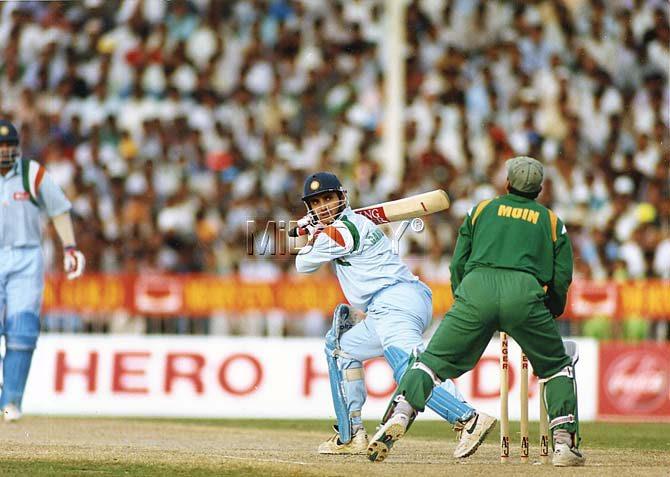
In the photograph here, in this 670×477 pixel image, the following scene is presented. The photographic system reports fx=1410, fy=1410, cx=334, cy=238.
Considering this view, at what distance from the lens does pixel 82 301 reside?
50.3ft

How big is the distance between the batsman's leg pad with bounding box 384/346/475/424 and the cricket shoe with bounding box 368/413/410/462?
0.33 meters

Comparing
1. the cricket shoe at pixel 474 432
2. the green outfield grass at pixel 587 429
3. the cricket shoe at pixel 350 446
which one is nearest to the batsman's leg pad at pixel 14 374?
the green outfield grass at pixel 587 429

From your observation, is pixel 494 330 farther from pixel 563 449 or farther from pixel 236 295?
pixel 236 295

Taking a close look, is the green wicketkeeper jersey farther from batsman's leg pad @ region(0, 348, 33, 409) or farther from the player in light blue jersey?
batsman's leg pad @ region(0, 348, 33, 409)

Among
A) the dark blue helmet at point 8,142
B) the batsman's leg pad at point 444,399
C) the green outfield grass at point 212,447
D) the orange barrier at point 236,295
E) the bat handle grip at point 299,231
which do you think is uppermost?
the dark blue helmet at point 8,142

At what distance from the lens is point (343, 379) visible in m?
8.85

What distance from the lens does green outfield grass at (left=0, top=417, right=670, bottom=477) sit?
25.5 feet

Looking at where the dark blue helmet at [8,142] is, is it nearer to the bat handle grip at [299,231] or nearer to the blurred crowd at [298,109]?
the bat handle grip at [299,231]

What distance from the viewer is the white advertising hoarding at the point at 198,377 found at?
1489cm

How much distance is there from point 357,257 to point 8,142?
12.6 feet

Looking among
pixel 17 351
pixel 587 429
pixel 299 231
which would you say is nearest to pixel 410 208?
pixel 299 231

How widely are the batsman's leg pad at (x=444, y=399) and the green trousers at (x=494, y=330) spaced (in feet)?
0.42

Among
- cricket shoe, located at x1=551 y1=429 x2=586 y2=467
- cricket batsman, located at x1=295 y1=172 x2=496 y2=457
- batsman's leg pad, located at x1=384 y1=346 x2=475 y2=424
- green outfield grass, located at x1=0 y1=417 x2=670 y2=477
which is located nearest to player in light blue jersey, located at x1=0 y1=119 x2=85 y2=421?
green outfield grass, located at x1=0 y1=417 x2=670 y2=477

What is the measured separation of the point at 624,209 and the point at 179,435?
7.84m
